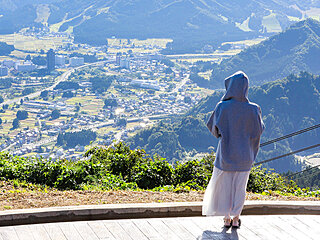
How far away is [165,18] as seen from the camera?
143 metres

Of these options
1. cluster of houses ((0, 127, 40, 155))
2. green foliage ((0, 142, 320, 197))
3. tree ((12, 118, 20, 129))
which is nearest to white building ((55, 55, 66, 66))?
tree ((12, 118, 20, 129))

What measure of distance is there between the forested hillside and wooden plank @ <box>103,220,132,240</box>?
4601 cm

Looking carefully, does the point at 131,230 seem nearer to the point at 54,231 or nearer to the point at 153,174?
the point at 54,231

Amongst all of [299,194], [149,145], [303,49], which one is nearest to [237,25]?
[303,49]

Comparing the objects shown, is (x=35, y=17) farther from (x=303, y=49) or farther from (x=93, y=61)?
(x=303, y=49)

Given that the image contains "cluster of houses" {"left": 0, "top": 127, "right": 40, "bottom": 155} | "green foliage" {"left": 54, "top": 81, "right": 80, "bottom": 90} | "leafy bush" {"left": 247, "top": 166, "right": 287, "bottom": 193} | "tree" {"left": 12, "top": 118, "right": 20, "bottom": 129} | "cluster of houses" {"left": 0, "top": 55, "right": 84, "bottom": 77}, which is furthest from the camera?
"cluster of houses" {"left": 0, "top": 55, "right": 84, "bottom": 77}

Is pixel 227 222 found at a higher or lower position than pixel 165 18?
lower

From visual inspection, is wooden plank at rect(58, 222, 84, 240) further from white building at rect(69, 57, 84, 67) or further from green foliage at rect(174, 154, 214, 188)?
white building at rect(69, 57, 84, 67)

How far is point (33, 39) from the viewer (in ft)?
422

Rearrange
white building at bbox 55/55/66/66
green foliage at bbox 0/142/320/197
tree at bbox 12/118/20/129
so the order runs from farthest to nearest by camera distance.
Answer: white building at bbox 55/55/66/66 < tree at bbox 12/118/20/129 < green foliage at bbox 0/142/320/197

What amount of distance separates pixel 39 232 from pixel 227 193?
4.21 feet

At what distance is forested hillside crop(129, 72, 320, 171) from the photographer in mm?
53344

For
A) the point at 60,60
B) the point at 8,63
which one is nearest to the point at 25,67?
the point at 8,63

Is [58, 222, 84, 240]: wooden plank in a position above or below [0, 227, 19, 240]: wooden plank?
below
